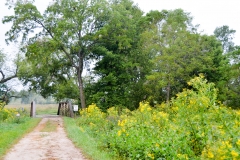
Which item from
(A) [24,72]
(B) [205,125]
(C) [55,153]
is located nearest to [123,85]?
(A) [24,72]

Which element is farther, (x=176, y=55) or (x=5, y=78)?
(x=5, y=78)

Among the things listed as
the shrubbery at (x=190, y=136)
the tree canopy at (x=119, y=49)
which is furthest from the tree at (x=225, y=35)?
the shrubbery at (x=190, y=136)

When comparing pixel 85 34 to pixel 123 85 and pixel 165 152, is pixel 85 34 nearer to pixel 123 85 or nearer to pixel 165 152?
pixel 123 85

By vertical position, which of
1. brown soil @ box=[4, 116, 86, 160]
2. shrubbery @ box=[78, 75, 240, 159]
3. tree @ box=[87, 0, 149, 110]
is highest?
tree @ box=[87, 0, 149, 110]

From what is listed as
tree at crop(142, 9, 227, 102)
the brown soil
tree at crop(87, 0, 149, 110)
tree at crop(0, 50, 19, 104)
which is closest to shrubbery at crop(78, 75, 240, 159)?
the brown soil

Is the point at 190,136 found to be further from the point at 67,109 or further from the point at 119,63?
the point at 67,109

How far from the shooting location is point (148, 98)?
26281 millimetres

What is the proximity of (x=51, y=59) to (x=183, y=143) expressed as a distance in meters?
23.0

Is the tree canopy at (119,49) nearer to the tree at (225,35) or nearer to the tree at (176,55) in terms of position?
the tree at (176,55)

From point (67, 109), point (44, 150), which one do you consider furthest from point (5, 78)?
point (44, 150)

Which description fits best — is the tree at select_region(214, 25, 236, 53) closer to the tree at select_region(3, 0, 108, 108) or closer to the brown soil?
the tree at select_region(3, 0, 108, 108)

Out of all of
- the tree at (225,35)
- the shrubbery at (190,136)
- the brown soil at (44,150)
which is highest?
the tree at (225,35)

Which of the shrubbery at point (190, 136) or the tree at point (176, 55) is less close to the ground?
the tree at point (176, 55)

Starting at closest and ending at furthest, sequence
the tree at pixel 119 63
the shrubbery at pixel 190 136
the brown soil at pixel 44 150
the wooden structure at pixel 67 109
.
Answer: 1. the shrubbery at pixel 190 136
2. the brown soil at pixel 44 150
3. the wooden structure at pixel 67 109
4. the tree at pixel 119 63
